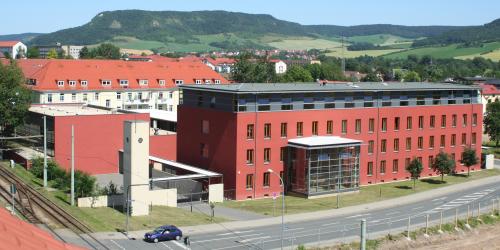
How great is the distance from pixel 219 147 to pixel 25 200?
22.5m

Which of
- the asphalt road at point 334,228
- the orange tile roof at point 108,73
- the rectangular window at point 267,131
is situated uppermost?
the orange tile roof at point 108,73

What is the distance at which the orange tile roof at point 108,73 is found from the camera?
11519 centimetres

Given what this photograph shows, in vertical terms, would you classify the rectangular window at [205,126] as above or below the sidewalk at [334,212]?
above

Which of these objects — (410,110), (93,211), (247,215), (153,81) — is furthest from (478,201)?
(153,81)

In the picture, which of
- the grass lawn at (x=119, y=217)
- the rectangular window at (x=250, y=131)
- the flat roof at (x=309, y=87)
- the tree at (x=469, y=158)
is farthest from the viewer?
the tree at (x=469, y=158)

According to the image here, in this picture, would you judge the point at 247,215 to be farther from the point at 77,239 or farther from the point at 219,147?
the point at 77,239

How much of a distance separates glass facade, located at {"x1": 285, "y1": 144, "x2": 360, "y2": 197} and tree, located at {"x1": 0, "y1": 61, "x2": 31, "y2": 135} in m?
34.5

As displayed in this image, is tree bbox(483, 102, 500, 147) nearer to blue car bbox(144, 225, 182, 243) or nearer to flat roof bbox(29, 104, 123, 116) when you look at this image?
flat roof bbox(29, 104, 123, 116)

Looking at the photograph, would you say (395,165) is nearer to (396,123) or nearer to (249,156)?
(396,123)

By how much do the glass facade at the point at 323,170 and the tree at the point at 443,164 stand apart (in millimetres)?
13142

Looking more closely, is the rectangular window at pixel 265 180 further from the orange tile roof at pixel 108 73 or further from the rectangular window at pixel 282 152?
the orange tile roof at pixel 108 73

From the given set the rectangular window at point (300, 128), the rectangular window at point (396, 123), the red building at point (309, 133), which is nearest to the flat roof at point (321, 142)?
the red building at point (309, 133)

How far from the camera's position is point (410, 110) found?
8750cm

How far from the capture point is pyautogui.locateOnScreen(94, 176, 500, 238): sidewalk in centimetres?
5737
